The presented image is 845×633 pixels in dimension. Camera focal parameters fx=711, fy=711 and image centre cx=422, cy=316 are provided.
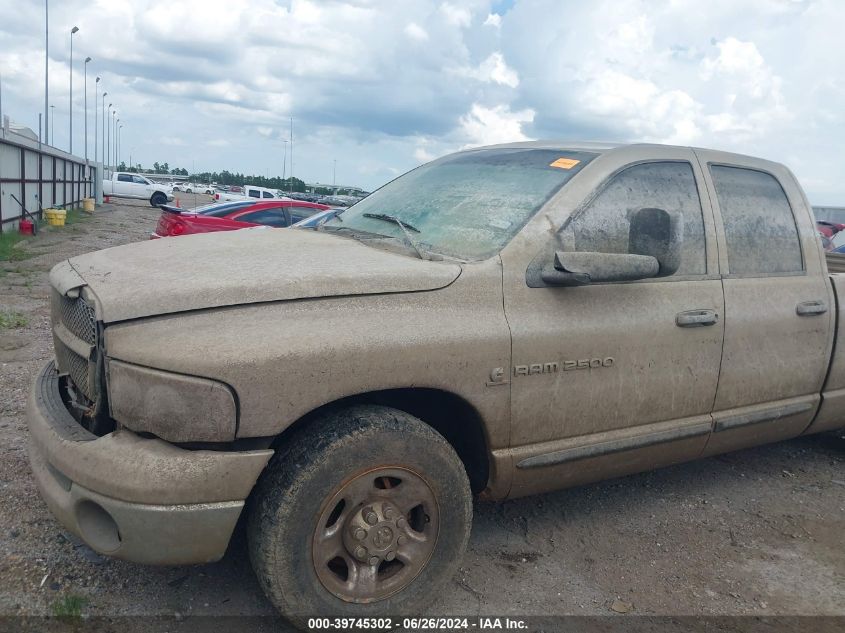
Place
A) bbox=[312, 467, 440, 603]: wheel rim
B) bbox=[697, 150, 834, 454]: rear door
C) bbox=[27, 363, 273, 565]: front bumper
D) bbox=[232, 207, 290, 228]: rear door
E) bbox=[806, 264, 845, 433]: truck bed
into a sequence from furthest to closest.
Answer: bbox=[232, 207, 290, 228]: rear door → bbox=[806, 264, 845, 433]: truck bed → bbox=[697, 150, 834, 454]: rear door → bbox=[312, 467, 440, 603]: wheel rim → bbox=[27, 363, 273, 565]: front bumper

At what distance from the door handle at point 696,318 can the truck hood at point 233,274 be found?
1135mm

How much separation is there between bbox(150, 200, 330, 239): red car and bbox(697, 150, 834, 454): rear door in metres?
8.28

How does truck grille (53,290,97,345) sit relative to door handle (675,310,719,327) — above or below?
below

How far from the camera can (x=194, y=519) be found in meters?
2.26

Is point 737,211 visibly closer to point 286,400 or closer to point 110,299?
point 286,400

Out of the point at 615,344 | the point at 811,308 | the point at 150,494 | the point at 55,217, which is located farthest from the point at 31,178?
the point at 811,308

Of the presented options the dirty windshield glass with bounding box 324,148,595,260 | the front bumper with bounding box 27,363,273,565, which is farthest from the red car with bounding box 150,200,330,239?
the front bumper with bounding box 27,363,273,565

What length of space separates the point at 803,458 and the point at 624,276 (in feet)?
9.40

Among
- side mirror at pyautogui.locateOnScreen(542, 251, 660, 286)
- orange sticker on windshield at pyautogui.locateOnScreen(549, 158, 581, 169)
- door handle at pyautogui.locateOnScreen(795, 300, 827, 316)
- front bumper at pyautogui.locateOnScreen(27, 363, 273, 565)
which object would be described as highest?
orange sticker on windshield at pyautogui.locateOnScreen(549, 158, 581, 169)

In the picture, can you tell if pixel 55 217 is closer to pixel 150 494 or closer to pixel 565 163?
pixel 565 163

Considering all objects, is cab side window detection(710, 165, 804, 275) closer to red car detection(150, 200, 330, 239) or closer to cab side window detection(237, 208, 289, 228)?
red car detection(150, 200, 330, 239)

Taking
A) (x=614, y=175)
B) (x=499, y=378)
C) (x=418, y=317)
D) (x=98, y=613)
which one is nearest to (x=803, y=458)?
(x=614, y=175)

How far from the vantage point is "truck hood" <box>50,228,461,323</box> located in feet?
7.76

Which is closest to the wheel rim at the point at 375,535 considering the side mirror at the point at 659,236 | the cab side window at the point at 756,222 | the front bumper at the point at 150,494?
the front bumper at the point at 150,494
